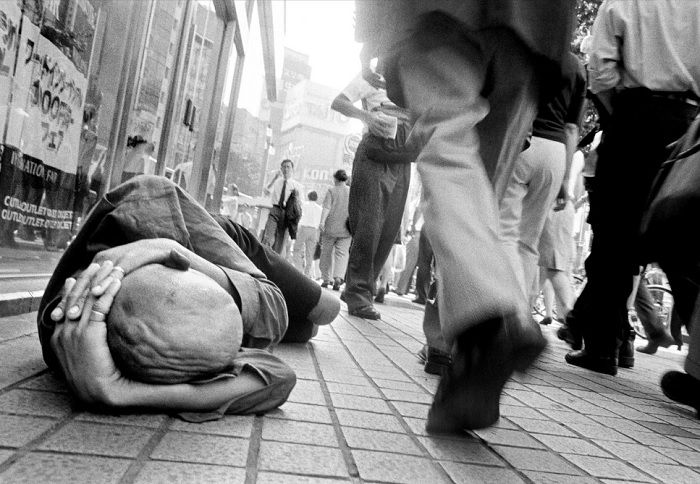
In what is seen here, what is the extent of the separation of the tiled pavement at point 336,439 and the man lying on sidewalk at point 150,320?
75 millimetres

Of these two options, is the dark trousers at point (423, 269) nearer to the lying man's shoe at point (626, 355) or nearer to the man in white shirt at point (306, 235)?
the man in white shirt at point (306, 235)

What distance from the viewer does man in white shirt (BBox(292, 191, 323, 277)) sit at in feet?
37.9

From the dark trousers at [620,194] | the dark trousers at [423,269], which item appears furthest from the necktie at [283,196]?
the dark trousers at [620,194]

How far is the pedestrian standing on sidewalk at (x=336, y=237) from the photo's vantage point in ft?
30.0

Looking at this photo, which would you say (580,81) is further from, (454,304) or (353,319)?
(454,304)

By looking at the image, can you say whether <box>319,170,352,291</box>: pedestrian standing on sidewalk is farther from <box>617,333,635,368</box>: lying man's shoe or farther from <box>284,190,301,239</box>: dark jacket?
<box>617,333,635,368</box>: lying man's shoe

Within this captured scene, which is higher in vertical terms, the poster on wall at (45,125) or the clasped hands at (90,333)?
the poster on wall at (45,125)

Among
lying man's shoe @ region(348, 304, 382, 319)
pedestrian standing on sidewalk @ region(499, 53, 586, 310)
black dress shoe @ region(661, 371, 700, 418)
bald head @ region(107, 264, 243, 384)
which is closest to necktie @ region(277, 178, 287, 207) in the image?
lying man's shoe @ region(348, 304, 382, 319)

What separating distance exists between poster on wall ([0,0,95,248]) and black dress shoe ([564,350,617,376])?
10.1ft

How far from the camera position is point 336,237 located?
9234 mm

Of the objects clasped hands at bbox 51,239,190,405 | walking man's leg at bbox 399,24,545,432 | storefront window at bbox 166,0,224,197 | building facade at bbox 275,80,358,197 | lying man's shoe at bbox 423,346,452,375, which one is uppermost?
building facade at bbox 275,80,358,197

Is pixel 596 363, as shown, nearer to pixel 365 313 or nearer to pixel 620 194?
pixel 620 194

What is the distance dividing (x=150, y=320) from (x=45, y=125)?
183cm

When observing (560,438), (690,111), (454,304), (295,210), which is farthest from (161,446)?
(295,210)
